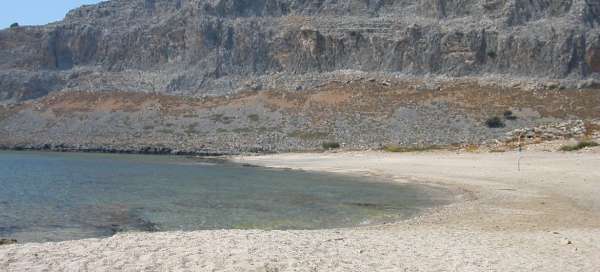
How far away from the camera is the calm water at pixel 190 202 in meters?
16.1

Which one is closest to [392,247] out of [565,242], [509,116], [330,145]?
[565,242]

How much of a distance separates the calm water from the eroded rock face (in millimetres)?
36254

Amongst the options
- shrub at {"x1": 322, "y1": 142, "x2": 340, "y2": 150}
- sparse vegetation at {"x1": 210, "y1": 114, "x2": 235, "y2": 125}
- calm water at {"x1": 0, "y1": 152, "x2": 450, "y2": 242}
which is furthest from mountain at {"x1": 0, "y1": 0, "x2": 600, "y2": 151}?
calm water at {"x1": 0, "y1": 152, "x2": 450, "y2": 242}

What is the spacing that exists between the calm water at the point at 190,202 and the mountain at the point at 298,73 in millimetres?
22064

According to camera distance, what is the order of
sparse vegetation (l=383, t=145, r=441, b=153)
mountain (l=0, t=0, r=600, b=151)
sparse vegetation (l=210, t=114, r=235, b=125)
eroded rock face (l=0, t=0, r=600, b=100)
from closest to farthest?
sparse vegetation (l=383, t=145, r=441, b=153) → mountain (l=0, t=0, r=600, b=151) → sparse vegetation (l=210, t=114, r=235, b=125) → eroded rock face (l=0, t=0, r=600, b=100)

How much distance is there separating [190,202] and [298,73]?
4966 centimetres

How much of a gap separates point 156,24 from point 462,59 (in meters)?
39.8

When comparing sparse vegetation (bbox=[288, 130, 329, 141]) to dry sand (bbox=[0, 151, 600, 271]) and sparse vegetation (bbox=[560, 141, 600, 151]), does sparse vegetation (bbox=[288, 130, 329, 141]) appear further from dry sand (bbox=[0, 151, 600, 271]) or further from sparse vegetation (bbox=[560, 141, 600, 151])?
dry sand (bbox=[0, 151, 600, 271])

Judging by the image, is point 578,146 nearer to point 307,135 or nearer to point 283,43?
point 307,135

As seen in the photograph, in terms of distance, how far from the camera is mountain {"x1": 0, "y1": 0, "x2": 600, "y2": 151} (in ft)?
181

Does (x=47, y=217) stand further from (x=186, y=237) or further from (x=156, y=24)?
(x=156, y=24)

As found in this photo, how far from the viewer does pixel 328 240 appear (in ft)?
38.9

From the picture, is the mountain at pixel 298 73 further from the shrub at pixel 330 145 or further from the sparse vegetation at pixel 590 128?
the sparse vegetation at pixel 590 128

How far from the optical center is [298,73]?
70000 millimetres
